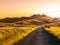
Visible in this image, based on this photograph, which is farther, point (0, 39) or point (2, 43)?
point (0, 39)

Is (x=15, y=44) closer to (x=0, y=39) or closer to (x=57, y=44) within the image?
(x=0, y=39)

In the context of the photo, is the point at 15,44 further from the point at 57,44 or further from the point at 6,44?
the point at 57,44

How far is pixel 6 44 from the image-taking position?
34438 mm

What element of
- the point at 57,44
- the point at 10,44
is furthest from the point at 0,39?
the point at 57,44

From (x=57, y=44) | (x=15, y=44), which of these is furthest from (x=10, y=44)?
(x=57, y=44)

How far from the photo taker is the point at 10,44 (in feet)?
115

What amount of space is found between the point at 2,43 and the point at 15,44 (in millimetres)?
2076

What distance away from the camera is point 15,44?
3516 cm

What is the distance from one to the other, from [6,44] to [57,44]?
739cm

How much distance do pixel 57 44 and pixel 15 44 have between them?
20.7 feet

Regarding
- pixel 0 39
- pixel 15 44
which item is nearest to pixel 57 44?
pixel 15 44

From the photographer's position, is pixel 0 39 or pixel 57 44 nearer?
pixel 57 44

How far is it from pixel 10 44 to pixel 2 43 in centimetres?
136

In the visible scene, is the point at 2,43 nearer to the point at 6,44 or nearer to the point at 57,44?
the point at 6,44
